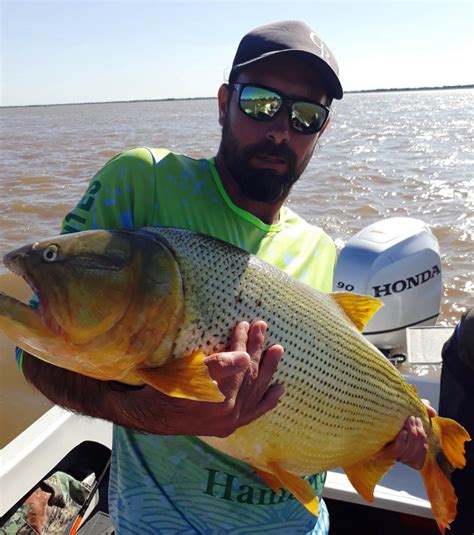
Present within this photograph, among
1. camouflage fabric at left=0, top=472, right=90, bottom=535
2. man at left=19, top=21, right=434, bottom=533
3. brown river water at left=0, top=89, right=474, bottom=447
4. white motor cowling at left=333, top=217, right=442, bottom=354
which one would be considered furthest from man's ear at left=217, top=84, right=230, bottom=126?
brown river water at left=0, top=89, right=474, bottom=447

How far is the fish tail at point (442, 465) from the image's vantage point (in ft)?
8.19

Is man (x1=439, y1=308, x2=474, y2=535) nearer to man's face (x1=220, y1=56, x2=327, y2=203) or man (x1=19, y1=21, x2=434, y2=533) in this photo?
man (x1=19, y1=21, x2=434, y2=533)

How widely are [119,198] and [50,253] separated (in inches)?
21.7

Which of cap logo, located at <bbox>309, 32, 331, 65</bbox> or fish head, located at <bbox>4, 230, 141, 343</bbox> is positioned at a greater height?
cap logo, located at <bbox>309, 32, 331, 65</bbox>

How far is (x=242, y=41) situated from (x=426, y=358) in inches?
109

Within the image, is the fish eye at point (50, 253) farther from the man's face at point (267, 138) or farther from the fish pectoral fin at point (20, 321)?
the man's face at point (267, 138)

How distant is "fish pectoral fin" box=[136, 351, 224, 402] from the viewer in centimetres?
155

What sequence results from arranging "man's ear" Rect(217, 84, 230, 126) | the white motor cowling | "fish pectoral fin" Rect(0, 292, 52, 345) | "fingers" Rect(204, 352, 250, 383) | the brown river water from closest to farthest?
1. "fish pectoral fin" Rect(0, 292, 52, 345)
2. "fingers" Rect(204, 352, 250, 383)
3. "man's ear" Rect(217, 84, 230, 126)
4. the white motor cowling
5. the brown river water

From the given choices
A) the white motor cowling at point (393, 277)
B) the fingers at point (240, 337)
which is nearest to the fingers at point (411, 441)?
the fingers at point (240, 337)

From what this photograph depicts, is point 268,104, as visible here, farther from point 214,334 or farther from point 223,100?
point 214,334

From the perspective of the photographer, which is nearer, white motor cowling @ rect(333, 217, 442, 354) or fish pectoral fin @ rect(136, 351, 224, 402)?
fish pectoral fin @ rect(136, 351, 224, 402)

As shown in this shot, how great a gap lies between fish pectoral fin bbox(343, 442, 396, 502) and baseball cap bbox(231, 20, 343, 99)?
1621 mm

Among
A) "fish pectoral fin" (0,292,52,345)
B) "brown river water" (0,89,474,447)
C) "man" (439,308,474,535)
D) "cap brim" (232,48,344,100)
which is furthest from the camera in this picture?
"brown river water" (0,89,474,447)

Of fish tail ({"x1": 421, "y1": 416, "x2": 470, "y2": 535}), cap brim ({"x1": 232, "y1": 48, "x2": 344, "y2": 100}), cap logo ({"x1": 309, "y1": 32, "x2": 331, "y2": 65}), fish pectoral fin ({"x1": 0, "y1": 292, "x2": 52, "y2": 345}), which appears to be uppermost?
cap logo ({"x1": 309, "y1": 32, "x2": 331, "y2": 65})
